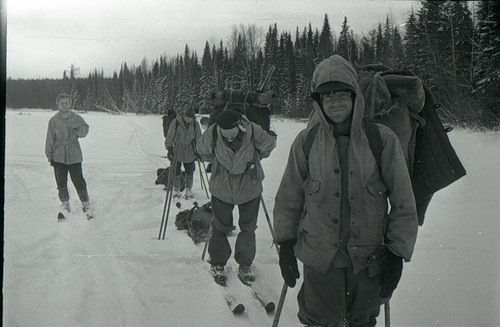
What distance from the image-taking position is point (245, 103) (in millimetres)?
3445

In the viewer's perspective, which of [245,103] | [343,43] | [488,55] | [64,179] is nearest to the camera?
[488,55]

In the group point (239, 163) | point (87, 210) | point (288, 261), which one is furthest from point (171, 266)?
point (87, 210)

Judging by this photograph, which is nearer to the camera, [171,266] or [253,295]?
[253,295]

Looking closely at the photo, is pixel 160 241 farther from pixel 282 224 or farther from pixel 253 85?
pixel 282 224

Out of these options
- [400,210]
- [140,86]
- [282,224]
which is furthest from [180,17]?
[400,210]

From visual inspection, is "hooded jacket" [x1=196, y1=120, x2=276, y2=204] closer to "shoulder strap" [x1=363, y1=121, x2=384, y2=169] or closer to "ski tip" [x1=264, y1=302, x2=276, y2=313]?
"ski tip" [x1=264, y1=302, x2=276, y2=313]

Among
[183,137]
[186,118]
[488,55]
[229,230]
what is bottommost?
[229,230]

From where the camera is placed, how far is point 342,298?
1.80 meters

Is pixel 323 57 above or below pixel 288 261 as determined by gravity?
above

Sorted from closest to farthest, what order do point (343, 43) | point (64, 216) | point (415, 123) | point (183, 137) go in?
point (415, 123) → point (343, 43) → point (64, 216) → point (183, 137)

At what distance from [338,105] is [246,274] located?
1.95 meters

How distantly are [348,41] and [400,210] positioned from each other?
1590mm

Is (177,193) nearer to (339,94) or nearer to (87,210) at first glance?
(87,210)

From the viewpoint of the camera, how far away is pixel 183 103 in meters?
4.67
